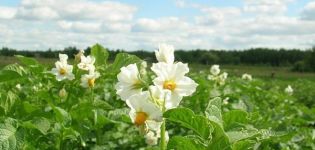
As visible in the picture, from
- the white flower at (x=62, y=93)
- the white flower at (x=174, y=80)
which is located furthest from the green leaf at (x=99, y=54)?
the white flower at (x=174, y=80)

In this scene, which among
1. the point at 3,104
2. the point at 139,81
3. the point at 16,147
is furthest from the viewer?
the point at 3,104

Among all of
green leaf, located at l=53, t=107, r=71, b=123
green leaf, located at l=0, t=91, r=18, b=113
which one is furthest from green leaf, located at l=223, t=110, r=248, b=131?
green leaf, located at l=0, t=91, r=18, b=113

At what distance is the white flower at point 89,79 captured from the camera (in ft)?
9.94

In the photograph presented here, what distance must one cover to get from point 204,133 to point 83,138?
1.36 metres

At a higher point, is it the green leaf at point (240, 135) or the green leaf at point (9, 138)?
the green leaf at point (240, 135)

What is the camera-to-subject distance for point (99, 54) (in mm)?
3059

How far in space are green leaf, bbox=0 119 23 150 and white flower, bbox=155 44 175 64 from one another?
2.05 ft

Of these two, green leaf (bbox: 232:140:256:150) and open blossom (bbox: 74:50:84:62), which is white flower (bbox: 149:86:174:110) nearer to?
green leaf (bbox: 232:140:256:150)

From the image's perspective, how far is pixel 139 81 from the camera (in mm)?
1875

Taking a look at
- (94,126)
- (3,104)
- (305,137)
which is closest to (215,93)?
(305,137)

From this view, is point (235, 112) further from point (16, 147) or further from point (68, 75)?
point (68, 75)

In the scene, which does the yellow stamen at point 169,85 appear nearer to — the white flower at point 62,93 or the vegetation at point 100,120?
the vegetation at point 100,120

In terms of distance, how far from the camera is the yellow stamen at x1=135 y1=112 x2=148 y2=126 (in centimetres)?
175

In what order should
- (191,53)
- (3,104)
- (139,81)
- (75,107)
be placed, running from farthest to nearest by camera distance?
(191,53)
(75,107)
(3,104)
(139,81)
